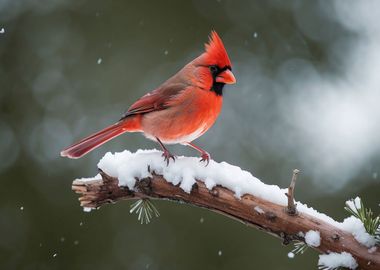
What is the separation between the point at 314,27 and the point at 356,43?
1.59ft

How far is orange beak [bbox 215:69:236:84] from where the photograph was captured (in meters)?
3.97

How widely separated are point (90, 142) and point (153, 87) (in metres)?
2.21

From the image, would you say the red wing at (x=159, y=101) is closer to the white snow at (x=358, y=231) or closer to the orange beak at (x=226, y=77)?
the orange beak at (x=226, y=77)

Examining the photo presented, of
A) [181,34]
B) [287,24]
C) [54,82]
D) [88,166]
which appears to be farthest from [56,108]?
[287,24]

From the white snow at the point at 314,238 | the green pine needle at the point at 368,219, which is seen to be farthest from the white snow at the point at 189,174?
the green pine needle at the point at 368,219

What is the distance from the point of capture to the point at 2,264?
242 inches

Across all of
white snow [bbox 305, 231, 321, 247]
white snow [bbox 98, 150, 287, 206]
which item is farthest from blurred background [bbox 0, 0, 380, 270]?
white snow [bbox 305, 231, 321, 247]

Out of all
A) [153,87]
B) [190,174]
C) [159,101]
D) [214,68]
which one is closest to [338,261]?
[190,174]

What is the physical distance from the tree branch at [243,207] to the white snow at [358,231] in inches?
0.8

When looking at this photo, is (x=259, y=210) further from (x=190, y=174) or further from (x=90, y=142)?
(x=90, y=142)

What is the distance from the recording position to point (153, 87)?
20.2 ft

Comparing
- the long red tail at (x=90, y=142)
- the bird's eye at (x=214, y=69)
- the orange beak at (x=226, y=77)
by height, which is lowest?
the long red tail at (x=90, y=142)

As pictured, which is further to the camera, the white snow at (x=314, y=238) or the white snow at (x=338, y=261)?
the white snow at (x=314, y=238)

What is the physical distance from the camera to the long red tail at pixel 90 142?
156 inches
